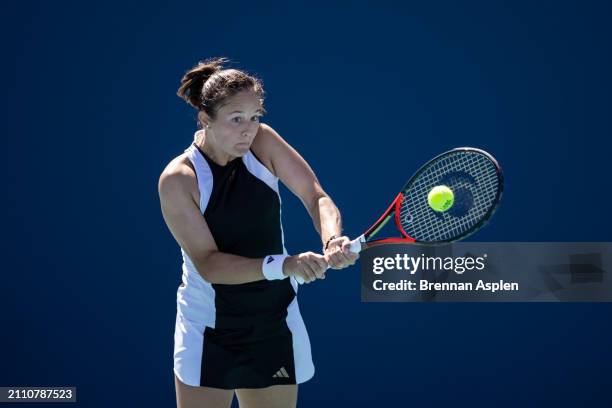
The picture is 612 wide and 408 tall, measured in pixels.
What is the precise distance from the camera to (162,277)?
188 inches

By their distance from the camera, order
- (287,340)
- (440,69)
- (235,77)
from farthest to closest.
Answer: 1. (440,69)
2. (287,340)
3. (235,77)

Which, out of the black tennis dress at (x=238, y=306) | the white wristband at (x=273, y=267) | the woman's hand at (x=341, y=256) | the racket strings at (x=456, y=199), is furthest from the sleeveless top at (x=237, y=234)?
the racket strings at (x=456, y=199)

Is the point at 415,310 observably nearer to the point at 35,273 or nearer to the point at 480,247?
the point at 480,247

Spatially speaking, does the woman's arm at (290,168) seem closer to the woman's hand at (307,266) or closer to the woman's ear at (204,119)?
the woman's ear at (204,119)

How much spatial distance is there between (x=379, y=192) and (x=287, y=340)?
174 cm

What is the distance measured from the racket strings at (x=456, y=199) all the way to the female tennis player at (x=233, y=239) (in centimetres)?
37

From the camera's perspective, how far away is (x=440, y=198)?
313 centimetres

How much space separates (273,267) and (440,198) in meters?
0.66

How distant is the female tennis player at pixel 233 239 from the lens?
2.88 m

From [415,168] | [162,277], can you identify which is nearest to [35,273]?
[162,277]

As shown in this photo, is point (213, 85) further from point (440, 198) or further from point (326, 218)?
point (440, 198)

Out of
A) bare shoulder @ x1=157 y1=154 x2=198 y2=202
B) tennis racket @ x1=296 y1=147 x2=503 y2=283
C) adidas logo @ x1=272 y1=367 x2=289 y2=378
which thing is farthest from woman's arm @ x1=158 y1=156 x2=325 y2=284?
tennis racket @ x1=296 y1=147 x2=503 y2=283

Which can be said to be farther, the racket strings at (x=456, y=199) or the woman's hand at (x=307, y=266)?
the racket strings at (x=456, y=199)

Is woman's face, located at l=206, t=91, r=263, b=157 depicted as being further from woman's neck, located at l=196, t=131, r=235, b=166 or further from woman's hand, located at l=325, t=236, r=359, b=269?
woman's hand, located at l=325, t=236, r=359, b=269
